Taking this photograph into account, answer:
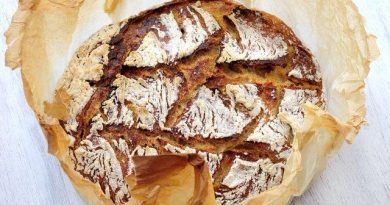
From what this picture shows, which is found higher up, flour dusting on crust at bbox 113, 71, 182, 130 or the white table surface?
flour dusting on crust at bbox 113, 71, 182, 130

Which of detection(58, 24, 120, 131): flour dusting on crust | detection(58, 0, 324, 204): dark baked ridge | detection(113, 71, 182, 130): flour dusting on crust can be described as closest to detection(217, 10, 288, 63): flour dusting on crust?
detection(58, 0, 324, 204): dark baked ridge

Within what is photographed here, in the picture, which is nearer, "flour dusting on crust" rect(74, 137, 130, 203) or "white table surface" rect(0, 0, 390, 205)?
"flour dusting on crust" rect(74, 137, 130, 203)

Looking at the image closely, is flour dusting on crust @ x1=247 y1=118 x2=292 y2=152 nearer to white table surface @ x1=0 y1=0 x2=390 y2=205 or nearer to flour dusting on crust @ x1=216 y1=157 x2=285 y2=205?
flour dusting on crust @ x1=216 y1=157 x2=285 y2=205

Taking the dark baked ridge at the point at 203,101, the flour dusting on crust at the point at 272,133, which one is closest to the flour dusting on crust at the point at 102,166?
the dark baked ridge at the point at 203,101

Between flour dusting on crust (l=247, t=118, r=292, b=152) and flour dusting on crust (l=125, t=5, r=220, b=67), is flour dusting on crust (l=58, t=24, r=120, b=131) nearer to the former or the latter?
flour dusting on crust (l=125, t=5, r=220, b=67)

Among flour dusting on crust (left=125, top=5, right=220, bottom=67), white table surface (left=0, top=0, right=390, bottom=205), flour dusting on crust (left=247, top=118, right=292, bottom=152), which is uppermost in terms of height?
flour dusting on crust (left=125, top=5, right=220, bottom=67)

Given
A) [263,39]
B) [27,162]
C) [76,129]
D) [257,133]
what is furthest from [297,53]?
[27,162]

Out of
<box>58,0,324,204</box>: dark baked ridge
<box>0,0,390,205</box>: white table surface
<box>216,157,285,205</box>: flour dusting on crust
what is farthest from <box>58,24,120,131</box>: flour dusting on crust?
<box>216,157,285,205</box>: flour dusting on crust
